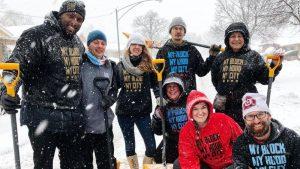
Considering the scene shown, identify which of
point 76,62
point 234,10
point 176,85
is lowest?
point 176,85

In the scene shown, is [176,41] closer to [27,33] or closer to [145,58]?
[145,58]

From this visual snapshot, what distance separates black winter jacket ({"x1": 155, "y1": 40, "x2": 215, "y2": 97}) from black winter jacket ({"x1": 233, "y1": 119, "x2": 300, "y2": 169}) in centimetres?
166

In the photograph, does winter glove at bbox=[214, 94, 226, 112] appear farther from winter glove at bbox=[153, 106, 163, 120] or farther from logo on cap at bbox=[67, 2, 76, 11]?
logo on cap at bbox=[67, 2, 76, 11]

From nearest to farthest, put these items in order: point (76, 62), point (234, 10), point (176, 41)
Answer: point (76, 62)
point (176, 41)
point (234, 10)

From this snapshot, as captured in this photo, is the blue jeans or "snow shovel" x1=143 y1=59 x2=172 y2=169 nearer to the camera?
"snow shovel" x1=143 y1=59 x2=172 y2=169

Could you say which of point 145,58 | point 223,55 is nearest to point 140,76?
point 145,58

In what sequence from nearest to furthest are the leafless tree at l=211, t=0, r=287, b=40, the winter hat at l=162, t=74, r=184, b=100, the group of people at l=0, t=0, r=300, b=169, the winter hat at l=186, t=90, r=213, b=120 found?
the group of people at l=0, t=0, r=300, b=169, the winter hat at l=186, t=90, r=213, b=120, the winter hat at l=162, t=74, r=184, b=100, the leafless tree at l=211, t=0, r=287, b=40

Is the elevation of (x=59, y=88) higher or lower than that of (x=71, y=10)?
lower

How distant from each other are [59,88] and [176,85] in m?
1.68

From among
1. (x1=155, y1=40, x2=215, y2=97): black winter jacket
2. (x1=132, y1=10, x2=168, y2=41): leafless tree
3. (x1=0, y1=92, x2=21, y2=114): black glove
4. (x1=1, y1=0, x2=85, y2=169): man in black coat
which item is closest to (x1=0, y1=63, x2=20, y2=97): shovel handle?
(x1=0, y1=92, x2=21, y2=114): black glove

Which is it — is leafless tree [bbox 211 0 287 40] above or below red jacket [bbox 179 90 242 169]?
above

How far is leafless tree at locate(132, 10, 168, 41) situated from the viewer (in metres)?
60.1

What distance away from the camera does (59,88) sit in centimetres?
352

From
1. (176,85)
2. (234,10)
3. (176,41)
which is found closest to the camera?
(176,85)
